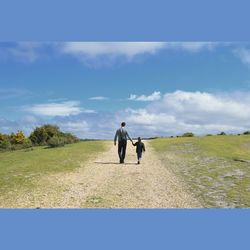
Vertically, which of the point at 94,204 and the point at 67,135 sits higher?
the point at 67,135

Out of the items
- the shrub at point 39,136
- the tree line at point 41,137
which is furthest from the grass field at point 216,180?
the shrub at point 39,136

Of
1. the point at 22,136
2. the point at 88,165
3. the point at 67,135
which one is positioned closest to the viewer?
the point at 88,165

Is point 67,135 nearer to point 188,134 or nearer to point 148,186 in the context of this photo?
point 188,134

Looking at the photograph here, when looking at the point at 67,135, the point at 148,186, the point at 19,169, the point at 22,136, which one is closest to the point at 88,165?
the point at 19,169

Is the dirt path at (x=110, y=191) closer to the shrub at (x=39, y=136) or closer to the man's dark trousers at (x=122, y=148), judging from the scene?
the man's dark trousers at (x=122, y=148)

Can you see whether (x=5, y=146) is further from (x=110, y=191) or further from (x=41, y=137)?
(x=110, y=191)

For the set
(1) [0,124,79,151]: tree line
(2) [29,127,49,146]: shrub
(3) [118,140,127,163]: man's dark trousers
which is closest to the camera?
(3) [118,140,127,163]: man's dark trousers

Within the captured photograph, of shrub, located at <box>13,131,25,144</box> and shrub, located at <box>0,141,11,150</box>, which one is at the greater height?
shrub, located at <box>13,131,25,144</box>

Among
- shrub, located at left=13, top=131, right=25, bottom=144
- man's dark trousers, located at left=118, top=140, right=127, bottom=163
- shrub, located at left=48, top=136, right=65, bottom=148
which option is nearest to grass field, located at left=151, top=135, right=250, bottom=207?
man's dark trousers, located at left=118, top=140, right=127, bottom=163

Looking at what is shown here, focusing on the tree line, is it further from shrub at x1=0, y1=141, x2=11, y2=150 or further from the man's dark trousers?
the man's dark trousers

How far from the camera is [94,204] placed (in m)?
13.3

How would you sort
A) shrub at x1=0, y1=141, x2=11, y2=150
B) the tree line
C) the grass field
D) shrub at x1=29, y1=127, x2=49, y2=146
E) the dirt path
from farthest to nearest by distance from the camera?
shrub at x1=29, y1=127, x2=49, y2=146, shrub at x1=0, y1=141, x2=11, y2=150, the tree line, the grass field, the dirt path

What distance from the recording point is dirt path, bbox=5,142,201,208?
13492 millimetres

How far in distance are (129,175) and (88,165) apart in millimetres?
4848
